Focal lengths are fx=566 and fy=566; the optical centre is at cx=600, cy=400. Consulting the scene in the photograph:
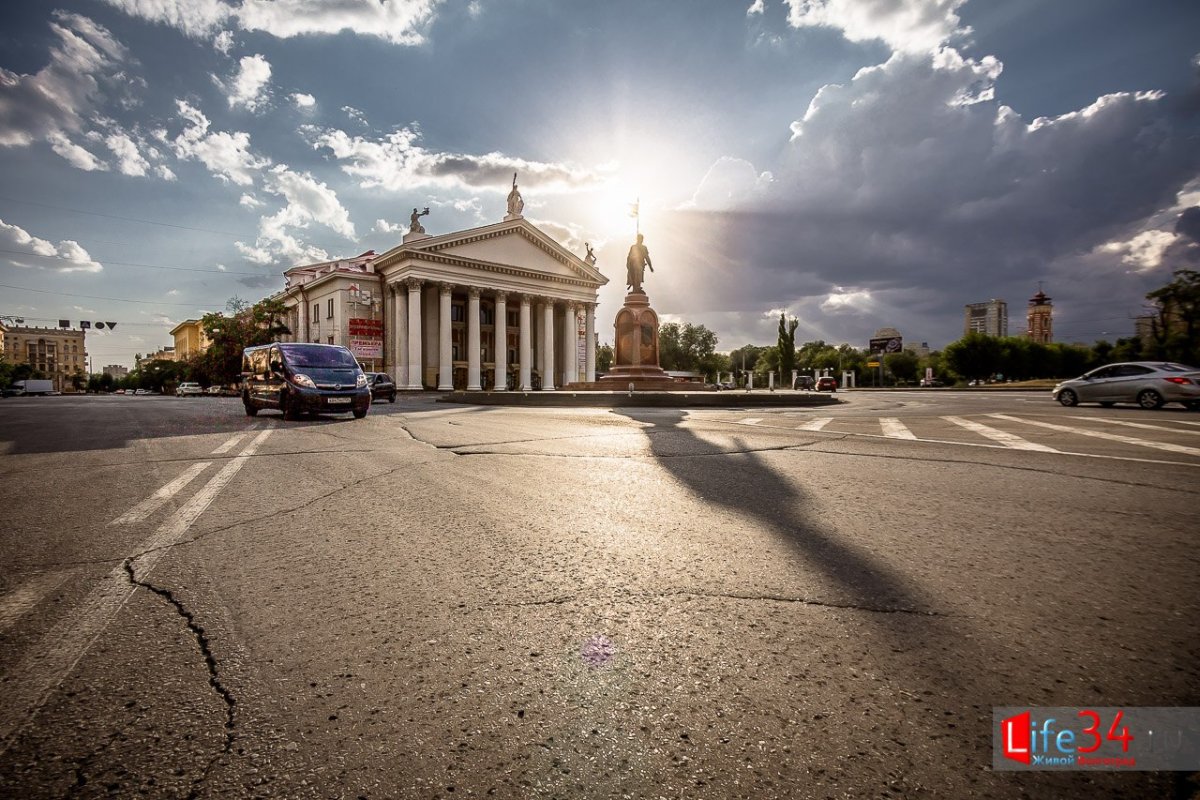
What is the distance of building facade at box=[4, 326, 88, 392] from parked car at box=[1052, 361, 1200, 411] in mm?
167948

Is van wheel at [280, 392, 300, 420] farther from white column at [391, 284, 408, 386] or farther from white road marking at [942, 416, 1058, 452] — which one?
white column at [391, 284, 408, 386]

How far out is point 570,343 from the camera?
61188 mm

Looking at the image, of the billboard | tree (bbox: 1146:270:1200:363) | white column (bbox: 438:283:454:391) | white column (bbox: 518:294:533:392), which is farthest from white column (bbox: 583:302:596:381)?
the billboard

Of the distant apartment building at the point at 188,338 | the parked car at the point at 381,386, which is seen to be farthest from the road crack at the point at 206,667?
the distant apartment building at the point at 188,338

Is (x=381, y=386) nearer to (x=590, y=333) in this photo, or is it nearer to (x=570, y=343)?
(x=570, y=343)

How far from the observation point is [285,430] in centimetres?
1085

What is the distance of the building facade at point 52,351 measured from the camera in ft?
411

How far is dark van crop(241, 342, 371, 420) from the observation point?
13633 millimetres

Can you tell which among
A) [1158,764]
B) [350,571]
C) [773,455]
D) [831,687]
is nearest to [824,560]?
[831,687]

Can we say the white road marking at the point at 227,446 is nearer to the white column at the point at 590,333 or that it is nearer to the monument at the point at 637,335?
the monument at the point at 637,335

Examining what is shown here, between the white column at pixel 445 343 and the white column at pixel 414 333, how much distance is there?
1.90m

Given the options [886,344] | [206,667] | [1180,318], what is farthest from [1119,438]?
[886,344]

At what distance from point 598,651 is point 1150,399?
2003cm

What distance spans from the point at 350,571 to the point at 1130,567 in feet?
12.2
